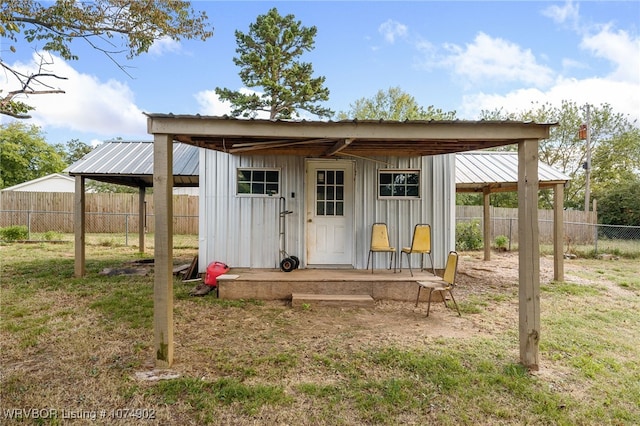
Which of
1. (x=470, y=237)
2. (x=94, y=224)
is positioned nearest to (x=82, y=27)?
(x=94, y=224)

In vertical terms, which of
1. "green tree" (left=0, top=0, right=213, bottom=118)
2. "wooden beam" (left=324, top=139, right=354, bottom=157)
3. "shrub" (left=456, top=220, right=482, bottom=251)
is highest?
"green tree" (left=0, top=0, right=213, bottom=118)

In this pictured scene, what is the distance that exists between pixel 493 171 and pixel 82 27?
888cm

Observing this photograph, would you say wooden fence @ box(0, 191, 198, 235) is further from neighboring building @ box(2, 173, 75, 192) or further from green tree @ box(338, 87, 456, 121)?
green tree @ box(338, 87, 456, 121)

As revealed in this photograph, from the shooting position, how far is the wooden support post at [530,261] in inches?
116

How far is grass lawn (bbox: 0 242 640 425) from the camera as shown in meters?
2.34

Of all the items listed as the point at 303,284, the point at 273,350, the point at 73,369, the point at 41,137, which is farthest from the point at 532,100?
the point at 41,137

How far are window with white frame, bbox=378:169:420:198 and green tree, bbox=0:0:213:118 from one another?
522 cm

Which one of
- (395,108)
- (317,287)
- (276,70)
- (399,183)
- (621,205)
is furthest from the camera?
(395,108)

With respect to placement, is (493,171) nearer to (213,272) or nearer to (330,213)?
(330,213)

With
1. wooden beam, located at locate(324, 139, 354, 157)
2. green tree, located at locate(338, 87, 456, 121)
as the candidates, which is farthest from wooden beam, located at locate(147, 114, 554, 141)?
green tree, located at locate(338, 87, 456, 121)

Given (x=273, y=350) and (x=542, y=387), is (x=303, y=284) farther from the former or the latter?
(x=542, y=387)

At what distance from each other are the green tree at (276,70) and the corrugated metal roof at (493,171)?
8.75m

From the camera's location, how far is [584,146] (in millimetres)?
18984

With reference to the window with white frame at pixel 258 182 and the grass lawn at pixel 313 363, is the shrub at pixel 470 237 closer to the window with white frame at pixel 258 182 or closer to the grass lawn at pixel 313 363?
the grass lawn at pixel 313 363
